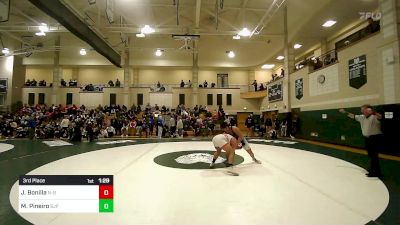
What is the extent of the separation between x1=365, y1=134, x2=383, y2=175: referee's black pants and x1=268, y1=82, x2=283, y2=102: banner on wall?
1212 cm

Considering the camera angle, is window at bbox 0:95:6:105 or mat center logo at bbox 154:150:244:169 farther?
window at bbox 0:95:6:105

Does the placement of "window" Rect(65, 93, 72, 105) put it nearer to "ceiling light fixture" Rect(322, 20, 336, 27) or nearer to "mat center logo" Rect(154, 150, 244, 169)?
"mat center logo" Rect(154, 150, 244, 169)

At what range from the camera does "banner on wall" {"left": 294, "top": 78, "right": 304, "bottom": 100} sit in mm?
13439

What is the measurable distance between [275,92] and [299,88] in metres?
3.83

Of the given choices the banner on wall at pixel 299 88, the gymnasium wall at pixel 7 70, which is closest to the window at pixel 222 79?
the banner on wall at pixel 299 88

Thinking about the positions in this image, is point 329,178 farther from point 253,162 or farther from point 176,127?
point 176,127

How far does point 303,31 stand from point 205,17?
675cm

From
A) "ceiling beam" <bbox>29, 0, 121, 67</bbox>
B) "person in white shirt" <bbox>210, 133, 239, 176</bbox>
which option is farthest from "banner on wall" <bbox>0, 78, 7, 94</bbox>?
"person in white shirt" <bbox>210, 133, 239, 176</bbox>

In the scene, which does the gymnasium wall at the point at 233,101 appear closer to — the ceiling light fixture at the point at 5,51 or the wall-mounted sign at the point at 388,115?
the wall-mounted sign at the point at 388,115

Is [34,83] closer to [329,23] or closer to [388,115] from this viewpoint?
[329,23]

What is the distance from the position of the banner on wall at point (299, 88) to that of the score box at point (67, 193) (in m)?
13.3

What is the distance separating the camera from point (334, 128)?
1043cm

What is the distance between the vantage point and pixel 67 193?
2.09 meters

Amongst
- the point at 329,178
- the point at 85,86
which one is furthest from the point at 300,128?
the point at 85,86
